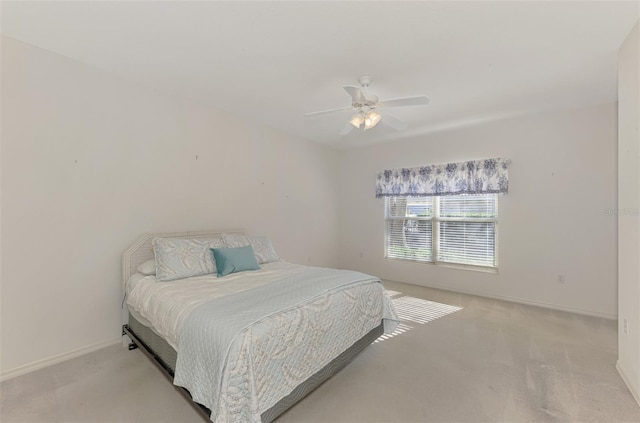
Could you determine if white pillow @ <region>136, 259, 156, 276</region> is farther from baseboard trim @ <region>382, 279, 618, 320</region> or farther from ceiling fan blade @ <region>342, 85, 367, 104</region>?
baseboard trim @ <region>382, 279, 618, 320</region>

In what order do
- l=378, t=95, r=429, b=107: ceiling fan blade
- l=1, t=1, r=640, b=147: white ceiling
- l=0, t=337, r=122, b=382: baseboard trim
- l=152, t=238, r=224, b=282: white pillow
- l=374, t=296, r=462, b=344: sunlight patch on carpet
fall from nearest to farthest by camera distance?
1. l=1, t=1, r=640, b=147: white ceiling
2. l=0, t=337, r=122, b=382: baseboard trim
3. l=378, t=95, r=429, b=107: ceiling fan blade
4. l=152, t=238, r=224, b=282: white pillow
5. l=374, t=296, r=462, b=344: sunlight patch on carpet

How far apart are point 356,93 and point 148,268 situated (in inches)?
96.9

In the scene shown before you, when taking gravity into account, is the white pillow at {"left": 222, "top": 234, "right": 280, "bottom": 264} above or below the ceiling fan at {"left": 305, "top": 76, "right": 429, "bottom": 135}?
below

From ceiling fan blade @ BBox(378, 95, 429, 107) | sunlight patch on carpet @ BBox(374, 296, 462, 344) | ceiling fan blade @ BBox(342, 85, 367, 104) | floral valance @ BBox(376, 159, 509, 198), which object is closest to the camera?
ceiling fan blade @ BBox(342, 85, 367, 104)

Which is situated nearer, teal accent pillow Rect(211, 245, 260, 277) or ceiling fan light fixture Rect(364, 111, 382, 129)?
ceiling fan light fixture Rect(364, 111, 382, 129)

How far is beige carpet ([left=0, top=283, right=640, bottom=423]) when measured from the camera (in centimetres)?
176

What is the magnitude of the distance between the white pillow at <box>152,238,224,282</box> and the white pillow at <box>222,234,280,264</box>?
0.92 ft

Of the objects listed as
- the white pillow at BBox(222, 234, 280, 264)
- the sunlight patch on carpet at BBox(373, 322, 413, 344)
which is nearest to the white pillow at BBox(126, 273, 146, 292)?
the white pillow at BBox(222, 234, 280, 264)

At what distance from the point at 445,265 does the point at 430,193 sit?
1.19 metres

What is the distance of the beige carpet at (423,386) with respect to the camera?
5.77 ft

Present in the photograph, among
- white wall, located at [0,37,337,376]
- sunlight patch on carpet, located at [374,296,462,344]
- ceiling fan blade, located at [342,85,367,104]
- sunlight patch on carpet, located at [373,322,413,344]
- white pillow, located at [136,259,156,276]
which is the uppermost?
ceiling fan blade, located at [342,85,367,104]

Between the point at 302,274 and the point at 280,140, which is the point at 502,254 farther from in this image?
the point at 280,140

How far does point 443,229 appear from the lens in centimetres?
461

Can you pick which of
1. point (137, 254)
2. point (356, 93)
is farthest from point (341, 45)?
point (137, 254)
